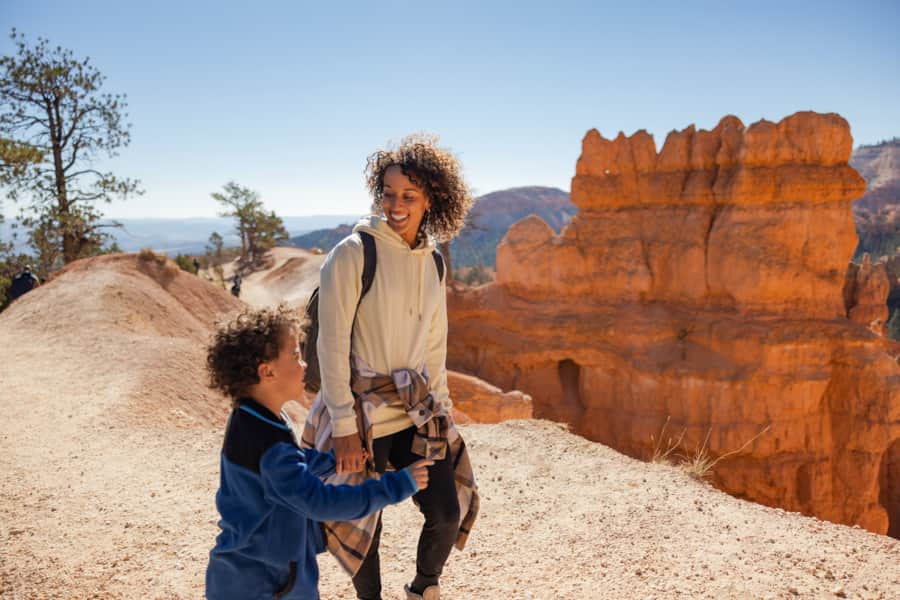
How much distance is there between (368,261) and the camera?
250 cm

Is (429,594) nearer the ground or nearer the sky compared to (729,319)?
nearer the sky

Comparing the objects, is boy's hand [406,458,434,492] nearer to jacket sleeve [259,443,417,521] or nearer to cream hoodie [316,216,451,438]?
jacket sleeve [259,443,417,521]

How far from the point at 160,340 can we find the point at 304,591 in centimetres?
836

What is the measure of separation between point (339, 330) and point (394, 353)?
313 millimetres

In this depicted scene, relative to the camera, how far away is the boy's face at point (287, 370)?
83.8 inches

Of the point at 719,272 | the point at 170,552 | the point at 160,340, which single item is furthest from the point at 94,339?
the point at 719,272

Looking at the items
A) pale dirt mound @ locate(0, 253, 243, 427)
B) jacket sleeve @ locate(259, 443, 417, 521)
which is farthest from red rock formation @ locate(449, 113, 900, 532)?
jacket sleeve @ locate(259, 443, 417, 521)

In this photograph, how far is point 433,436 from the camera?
262 centimetres

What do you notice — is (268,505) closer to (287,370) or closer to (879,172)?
(287,370)

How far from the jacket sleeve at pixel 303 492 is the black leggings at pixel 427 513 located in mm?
544

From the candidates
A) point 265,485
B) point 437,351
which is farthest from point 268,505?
point 437,351

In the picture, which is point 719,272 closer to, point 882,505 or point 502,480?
point 882,505

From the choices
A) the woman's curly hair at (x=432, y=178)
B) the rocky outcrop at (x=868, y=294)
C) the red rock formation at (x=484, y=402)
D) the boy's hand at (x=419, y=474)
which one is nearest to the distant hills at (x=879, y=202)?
the rocky outcrop at (x=868, y=294)

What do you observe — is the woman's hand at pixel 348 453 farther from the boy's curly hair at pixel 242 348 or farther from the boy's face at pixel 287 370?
the boy's curly hair at pixel 242 348
